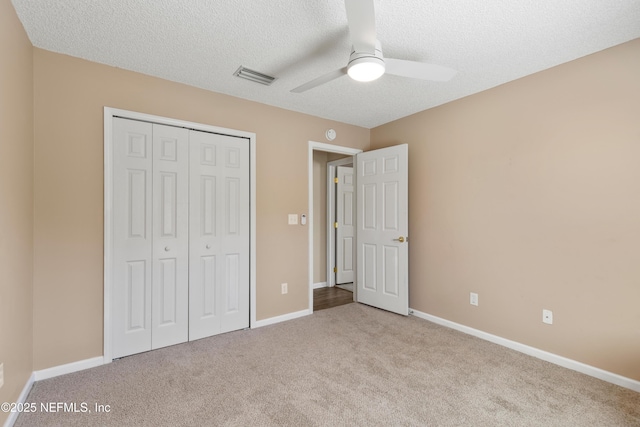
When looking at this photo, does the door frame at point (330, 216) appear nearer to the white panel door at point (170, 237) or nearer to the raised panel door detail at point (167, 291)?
the white panel door at point (170, 237)

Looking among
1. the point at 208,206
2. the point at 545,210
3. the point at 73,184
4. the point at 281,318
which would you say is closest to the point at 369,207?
the point at 281,318

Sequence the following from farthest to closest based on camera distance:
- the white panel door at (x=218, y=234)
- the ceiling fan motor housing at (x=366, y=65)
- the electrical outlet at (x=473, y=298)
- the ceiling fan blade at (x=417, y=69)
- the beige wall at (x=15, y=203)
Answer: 1. the electrical outlet at (x=473, y=298)
2. the white panel door at (x=218, y=234)
3. the ceiling fan blade at (x=417, y=69)
4. the ceiling fan motor housing at (x=366, y=65)
5. the beige wall at (x=15, y=203)

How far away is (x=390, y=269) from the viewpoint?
→ 12.2 feet

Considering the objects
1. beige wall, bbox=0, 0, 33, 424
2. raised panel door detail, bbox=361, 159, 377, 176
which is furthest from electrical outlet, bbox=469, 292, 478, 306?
beige wall, bbox=0, 0, 33, 424

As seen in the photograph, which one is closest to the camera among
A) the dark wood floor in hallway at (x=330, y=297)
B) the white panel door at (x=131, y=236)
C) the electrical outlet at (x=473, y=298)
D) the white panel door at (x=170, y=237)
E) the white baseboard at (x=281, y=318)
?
the white panel door at (x=131, y=236)

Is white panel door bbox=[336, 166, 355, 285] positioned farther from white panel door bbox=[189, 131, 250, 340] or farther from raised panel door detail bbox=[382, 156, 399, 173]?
white panel door bbox=[189, 131, 250, 340]

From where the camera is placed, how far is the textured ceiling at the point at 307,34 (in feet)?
5.89

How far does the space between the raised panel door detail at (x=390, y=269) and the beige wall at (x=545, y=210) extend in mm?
328

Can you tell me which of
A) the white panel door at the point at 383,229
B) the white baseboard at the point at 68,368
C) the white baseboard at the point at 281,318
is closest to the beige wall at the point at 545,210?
the white panel door at the point at 383,229

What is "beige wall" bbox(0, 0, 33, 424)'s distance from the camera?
1.63 m

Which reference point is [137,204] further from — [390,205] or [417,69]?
[390,205]

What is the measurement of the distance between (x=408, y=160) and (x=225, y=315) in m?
2.82

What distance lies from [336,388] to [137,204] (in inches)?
88.1

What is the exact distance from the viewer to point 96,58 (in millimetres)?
2393
